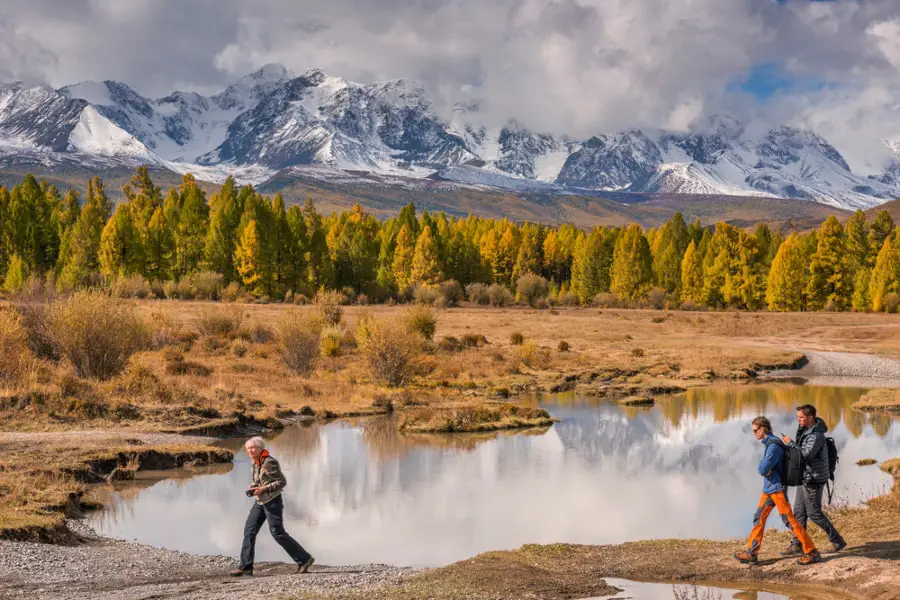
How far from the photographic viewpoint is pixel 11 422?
1139 inches

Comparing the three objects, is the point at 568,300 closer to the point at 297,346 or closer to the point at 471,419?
the point at 297,346

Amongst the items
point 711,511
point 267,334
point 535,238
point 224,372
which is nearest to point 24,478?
point 711,511

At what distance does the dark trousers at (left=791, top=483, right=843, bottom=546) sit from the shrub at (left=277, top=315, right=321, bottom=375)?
A: 106 feet

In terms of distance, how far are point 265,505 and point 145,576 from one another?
7.21 feet

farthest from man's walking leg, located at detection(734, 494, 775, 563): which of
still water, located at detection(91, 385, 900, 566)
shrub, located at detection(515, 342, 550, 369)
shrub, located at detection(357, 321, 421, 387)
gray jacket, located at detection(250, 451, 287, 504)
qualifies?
shrub, located at detection(515, 342, 550, 369)

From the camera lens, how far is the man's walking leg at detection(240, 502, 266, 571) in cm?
1529

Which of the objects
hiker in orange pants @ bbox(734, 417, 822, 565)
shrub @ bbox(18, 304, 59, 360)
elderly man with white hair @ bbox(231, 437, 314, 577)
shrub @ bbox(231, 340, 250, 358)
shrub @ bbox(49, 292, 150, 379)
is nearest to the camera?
hiker in orange pants @ bbox(734, 417, 822, 565)

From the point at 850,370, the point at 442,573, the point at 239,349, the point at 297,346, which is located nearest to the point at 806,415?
the point at 442,573

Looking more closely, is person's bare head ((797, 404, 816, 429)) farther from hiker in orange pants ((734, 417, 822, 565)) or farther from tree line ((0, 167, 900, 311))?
tree line ((0, 167, 900, 311))

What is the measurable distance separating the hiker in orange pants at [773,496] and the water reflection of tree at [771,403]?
20453 mm

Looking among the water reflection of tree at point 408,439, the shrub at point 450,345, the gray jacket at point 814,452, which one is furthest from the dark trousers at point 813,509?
the shrub at point 450,345

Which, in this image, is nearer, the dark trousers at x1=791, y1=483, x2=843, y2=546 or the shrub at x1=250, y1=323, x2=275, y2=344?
the dark trousers at x1=791, y1=483, x2=843, y2=546

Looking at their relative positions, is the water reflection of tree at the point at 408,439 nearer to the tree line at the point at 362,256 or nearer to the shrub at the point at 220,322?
the shrub at the point at 220,322

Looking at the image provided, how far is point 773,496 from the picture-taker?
48.0ft
